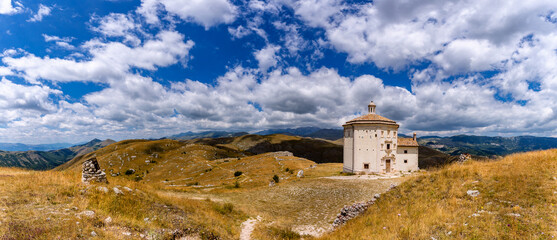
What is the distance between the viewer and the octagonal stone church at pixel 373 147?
4625 centimetres

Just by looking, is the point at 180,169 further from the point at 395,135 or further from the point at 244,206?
the point at 395,135

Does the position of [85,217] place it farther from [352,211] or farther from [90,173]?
[352,211]

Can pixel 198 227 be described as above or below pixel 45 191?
below

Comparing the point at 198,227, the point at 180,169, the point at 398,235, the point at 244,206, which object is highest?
the point at 398,235

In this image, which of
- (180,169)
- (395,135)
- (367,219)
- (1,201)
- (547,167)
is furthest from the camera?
(180,169)

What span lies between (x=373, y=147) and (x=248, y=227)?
3621 centimetres

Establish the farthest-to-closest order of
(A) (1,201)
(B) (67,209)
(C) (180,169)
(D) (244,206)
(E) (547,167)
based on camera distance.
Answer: (C) (180,169)
(D) (244,206)
(E) (547,167)
(B) (67,209)
(A) (1,201)

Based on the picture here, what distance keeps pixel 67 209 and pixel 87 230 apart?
3.22 m

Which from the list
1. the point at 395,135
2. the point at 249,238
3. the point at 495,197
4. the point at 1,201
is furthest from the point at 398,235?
the point at 395,135

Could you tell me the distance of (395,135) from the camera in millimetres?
48094

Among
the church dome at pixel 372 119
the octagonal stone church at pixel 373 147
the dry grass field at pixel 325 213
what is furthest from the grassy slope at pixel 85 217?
the church dome at pixel 372 119

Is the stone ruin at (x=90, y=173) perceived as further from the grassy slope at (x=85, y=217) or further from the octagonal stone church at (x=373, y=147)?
the octagonal stone church at (x=373, y=147)

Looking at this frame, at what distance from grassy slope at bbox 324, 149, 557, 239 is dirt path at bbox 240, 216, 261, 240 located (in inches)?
301

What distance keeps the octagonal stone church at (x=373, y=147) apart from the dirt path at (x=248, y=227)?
3180 centimetres
